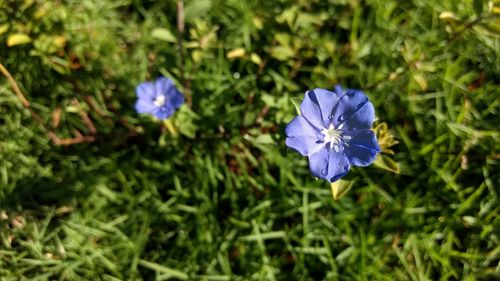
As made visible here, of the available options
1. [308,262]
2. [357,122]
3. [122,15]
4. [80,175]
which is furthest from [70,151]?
[357,122]

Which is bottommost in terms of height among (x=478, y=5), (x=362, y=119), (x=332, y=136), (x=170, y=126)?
(x=170, y=126)

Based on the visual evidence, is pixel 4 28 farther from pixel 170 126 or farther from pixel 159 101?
pixel 170 126

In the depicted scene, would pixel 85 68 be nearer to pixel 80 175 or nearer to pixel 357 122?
pixel 80 175

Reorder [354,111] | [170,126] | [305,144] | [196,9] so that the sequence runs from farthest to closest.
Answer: [170,126] < [196,9] < [354,111] < [305,144]

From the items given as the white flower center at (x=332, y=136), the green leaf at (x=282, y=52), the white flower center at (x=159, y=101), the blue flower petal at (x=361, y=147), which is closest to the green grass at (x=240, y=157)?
the green leaf at (x=282, y=52)

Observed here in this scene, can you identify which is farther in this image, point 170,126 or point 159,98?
A: point 159,98

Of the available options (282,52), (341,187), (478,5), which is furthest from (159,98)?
(478,5)

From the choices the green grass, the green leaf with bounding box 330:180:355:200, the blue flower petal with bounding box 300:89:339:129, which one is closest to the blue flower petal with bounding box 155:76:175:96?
the green grass
